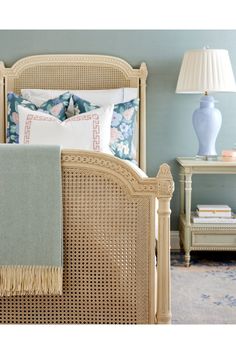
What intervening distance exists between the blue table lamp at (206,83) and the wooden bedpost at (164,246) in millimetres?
1889

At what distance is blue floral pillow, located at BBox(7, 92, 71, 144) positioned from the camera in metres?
3.57

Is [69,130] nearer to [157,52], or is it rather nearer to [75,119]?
[75,119]

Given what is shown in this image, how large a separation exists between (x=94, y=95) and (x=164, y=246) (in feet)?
6.71

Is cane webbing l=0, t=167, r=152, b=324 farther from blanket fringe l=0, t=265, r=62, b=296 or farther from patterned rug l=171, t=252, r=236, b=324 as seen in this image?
patterned rug l=171, t=252, r=236, b=324

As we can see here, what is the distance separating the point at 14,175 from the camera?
1801 mm

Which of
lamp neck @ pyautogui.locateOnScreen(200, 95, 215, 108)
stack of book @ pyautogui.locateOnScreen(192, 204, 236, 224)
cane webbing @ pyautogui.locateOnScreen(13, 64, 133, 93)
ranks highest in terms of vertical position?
cane webbing @ pyautogui.locateOnScreen(13, 64, 133, 93)

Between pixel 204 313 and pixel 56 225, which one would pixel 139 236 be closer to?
pixel 56 225

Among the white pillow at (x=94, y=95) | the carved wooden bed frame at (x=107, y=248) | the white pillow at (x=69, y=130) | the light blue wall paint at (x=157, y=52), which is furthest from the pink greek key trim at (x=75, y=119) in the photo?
the carved wooden bed frame at (x=107, y=248)

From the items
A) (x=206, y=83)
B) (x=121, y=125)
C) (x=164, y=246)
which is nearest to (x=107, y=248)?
(x=164, y=246)

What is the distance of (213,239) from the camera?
3654 mm

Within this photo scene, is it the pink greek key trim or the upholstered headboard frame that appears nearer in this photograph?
the pink greek key trim

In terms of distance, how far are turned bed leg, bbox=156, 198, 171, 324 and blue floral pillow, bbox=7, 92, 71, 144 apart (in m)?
1.78

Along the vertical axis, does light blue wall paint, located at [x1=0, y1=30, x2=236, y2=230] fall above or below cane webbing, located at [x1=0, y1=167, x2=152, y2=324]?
above

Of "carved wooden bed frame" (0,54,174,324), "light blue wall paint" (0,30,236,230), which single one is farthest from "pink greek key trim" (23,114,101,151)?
"carved wooden bed frame" (0,54,174,324)
